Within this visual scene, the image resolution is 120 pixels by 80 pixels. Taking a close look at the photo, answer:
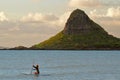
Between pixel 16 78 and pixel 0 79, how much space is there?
330cm

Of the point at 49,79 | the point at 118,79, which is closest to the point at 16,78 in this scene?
the point at 49,79

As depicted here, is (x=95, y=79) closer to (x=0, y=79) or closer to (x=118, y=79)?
(x=118, y=79)

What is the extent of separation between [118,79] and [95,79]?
13.5 ft

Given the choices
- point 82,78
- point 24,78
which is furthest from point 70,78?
point 24,78

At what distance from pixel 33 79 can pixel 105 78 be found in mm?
13299

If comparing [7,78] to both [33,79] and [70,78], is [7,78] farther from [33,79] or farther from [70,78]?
[70,78]

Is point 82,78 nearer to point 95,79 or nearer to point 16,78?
point 95,79

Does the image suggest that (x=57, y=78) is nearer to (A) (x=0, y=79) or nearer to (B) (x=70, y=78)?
→ (B) (x=70, y=78)

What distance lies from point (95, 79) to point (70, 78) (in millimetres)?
5120

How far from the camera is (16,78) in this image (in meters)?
79.7

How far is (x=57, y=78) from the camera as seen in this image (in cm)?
7994

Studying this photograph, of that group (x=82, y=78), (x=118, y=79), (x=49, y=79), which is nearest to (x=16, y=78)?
(x=49, y=79)

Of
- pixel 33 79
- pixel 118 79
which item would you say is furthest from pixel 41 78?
pixel 118 79

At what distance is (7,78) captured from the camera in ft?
264
